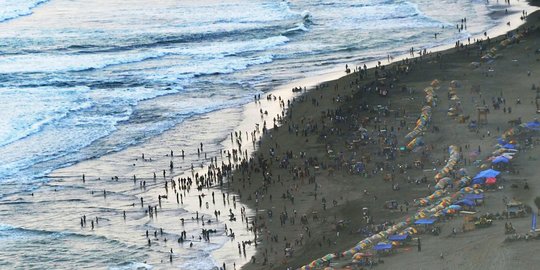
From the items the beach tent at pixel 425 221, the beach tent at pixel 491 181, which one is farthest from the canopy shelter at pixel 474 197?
the beach tent at pixel 425 221

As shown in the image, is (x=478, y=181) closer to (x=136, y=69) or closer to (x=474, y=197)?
(x=474, y=197)

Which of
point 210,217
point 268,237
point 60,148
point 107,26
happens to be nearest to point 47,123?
point 60,148

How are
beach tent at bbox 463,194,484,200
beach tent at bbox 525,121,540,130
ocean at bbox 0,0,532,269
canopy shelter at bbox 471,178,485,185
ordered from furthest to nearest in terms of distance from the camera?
beach tent at bbox 525,121,540,130 → ocean at bbox 0,0,532,269 → canopy shelter at bbox 471,178,485,185 → beach tent at bbox 463,194,484,200

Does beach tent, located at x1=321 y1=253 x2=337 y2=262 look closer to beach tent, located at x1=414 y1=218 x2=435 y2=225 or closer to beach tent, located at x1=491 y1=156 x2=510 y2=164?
beach tent, located at x1=414 y1=218 x2=435 y2=225

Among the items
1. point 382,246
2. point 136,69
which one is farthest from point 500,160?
point 136,69

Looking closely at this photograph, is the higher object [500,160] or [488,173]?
[500,160]

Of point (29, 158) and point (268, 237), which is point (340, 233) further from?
point (29, 158)

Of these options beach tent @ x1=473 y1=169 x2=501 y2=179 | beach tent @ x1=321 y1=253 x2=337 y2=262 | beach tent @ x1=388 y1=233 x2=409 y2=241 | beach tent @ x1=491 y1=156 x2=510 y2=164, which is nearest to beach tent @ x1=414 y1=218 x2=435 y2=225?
beach tent @ x1=388 y1=233 x2=409 y2=241

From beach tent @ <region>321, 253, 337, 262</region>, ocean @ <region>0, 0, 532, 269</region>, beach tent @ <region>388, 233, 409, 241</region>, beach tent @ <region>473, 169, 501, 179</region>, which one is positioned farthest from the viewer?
ocean @ <region>0, 0, 532, 269</region>

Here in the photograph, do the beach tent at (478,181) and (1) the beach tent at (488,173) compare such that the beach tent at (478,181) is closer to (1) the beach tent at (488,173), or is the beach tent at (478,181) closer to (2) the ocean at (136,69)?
(1) the beach tent at (488,173)
